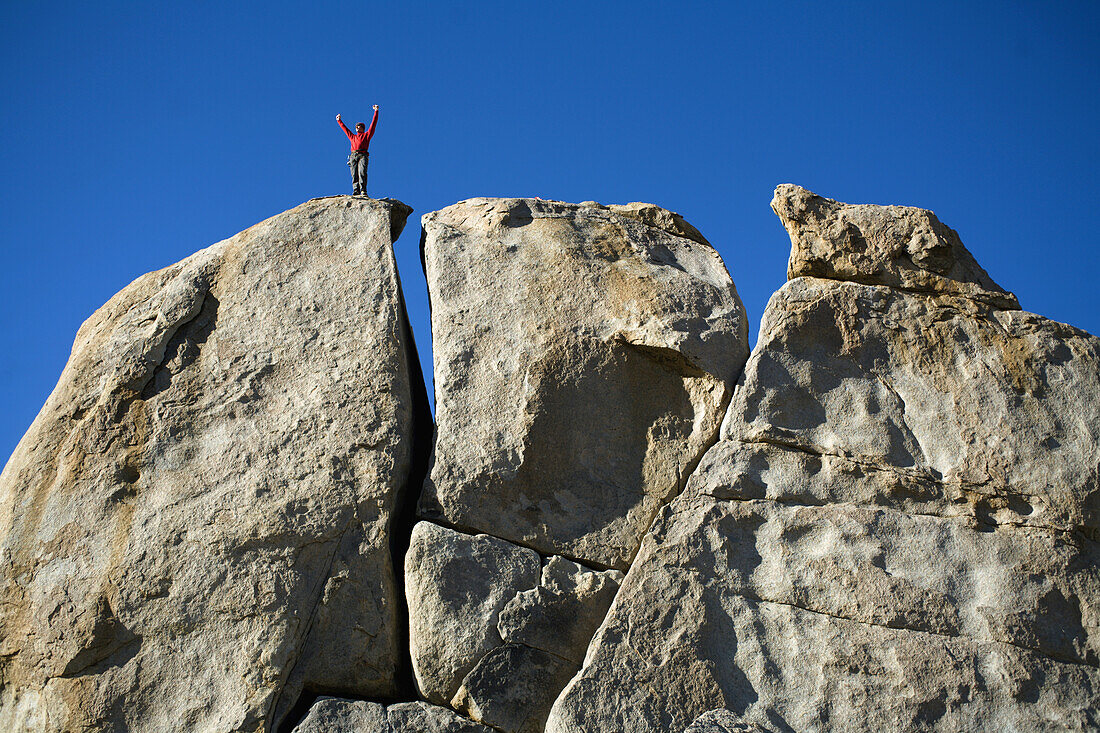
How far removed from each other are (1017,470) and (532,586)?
102 inches

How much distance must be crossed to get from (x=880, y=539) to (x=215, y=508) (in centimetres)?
335

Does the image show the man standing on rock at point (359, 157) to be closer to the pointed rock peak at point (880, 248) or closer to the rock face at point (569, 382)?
the rock face at point (569, 382)

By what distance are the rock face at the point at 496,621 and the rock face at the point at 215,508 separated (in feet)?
0.72

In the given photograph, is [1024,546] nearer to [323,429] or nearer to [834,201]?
[834,201]

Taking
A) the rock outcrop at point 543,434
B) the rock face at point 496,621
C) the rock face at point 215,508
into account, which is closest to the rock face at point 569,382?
the rock outcrop at point 543,434

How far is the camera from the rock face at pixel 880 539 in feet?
16.3

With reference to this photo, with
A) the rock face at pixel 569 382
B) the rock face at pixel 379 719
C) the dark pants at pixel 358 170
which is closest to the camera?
the rock face at pixel 379 719

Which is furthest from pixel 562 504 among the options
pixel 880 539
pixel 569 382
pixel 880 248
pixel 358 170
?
pixel 358 170

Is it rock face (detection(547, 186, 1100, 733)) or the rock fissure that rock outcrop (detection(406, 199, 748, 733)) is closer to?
rock face (detection(547, 186, 1100, 733))

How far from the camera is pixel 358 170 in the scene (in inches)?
346

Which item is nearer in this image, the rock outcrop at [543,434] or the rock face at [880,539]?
the rock face at [880,539]

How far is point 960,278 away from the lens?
6.21m

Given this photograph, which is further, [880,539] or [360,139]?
[360,139]

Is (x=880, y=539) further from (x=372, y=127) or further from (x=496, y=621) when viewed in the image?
(x=372, y=127)
